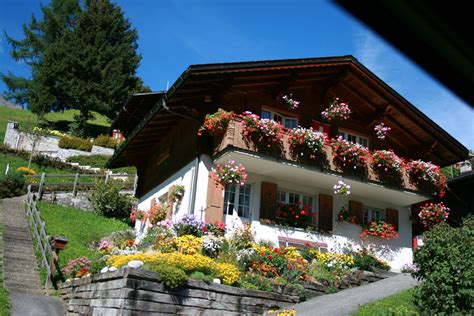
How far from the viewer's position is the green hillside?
51.5 metres

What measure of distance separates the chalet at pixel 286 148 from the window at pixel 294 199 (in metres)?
0.03

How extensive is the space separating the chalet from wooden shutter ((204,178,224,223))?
0.03 meters

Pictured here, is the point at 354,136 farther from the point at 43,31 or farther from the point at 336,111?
the point at 43,31

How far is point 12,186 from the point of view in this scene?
2609 centimetres

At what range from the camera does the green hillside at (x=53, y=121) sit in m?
51.5

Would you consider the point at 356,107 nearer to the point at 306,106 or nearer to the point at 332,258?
the point at 306,106

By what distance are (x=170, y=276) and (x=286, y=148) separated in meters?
6.95

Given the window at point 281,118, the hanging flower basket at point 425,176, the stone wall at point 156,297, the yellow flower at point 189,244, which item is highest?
the window at point 281,118

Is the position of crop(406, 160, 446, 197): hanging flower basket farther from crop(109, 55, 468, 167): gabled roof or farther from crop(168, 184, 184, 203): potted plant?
crop(168, 184, 184, 203): potted plant

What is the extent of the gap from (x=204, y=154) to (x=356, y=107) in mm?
7393

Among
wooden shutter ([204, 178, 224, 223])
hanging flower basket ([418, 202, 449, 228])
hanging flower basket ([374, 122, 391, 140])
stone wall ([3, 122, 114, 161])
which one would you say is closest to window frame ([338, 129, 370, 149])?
hanging flower basket ([374, 122, 391, 140])

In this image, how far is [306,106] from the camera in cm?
1812

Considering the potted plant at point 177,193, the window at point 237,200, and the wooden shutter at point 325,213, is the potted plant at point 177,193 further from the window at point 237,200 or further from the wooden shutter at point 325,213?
the wooden shutter at point 325,213

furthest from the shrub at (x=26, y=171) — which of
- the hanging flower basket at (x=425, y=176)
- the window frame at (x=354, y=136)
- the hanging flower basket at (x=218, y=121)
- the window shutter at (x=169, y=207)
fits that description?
the hanging flower basket at (x=425, y=176)
